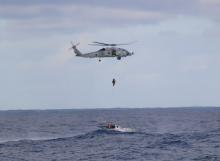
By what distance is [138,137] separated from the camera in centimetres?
11956

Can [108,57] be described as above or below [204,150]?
above

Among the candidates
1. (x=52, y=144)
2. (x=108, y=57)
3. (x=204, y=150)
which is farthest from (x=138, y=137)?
(x=108, y=57)

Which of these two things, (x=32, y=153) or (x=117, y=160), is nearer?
(x=117, y=160)

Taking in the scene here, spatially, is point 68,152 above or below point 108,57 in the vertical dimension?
below

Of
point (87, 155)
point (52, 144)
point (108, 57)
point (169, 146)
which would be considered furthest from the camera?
point (52, 144)

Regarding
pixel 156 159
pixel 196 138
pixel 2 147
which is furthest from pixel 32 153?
pixel 196 138

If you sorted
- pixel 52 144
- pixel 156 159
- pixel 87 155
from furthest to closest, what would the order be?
1. pixel 52 144
2. pixel 87 155
3. pixel 156 159

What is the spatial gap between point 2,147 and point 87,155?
21366mm

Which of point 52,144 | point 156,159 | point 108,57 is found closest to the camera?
point 108,57

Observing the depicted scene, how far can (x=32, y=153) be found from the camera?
92000 mm

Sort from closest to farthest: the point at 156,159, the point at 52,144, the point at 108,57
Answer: the point at 108,57
the point at 156,159
the point at 52,144

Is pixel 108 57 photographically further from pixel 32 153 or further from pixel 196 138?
pixel 196 138

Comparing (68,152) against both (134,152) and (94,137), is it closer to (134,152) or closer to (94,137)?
(134,152)

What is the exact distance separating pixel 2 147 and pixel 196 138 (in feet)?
134
